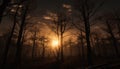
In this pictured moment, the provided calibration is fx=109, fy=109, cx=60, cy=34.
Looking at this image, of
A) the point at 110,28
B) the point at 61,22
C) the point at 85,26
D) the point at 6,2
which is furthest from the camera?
the point at 110,28

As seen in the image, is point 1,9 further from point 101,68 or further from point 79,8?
point 79,8

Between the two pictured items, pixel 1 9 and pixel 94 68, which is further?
pixel 94 68

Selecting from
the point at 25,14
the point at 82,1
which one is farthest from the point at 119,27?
the point at 25,14

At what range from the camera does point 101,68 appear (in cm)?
841

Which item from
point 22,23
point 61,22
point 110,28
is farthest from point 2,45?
point 110,28

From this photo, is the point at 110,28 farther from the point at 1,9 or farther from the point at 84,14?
the point at 1,9

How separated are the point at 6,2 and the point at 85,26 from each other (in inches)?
515

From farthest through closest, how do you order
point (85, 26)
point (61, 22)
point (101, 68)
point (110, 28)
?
point (110, 28)
point (61, 22)
point (85, 26)
point (101, 68)

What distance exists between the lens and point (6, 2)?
6395mm

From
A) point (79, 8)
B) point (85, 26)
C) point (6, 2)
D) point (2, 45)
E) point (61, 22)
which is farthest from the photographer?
point (2, 45)

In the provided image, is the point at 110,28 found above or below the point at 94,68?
above

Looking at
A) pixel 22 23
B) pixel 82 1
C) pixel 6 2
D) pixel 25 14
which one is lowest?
pixel 6 2

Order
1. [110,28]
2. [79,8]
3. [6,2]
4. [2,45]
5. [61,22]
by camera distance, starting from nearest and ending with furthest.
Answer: [6,2]
[79,8]
[61,22]
[110,28]
[2,45]

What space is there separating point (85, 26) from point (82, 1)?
4.60 m
